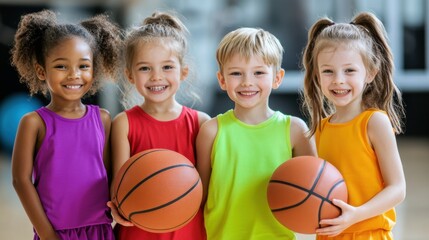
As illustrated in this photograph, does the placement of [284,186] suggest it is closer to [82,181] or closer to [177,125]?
[177,125]

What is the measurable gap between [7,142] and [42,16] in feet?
23.6

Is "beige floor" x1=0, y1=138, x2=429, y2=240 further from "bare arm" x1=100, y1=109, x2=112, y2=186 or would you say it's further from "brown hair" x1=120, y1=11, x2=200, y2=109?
"brown hair" x1=120, y1=11, x2=200, y2=109

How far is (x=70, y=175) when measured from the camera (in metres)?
2.42

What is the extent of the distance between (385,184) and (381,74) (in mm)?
481

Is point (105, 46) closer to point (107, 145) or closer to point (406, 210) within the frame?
point (107, 145)

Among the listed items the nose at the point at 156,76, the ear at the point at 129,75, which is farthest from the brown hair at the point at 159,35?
the nose at the point at 156,76

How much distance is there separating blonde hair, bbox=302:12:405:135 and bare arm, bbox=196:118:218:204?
16.1 inches

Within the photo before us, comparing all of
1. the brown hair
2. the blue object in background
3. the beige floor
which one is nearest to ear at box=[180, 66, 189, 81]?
the brown hair

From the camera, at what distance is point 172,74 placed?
2539 millimetres

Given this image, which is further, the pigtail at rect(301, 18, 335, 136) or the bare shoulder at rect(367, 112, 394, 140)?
the pigtail at rect(301, 18, 335, 136)

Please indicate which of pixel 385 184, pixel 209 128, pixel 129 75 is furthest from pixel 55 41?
pixel 385 184

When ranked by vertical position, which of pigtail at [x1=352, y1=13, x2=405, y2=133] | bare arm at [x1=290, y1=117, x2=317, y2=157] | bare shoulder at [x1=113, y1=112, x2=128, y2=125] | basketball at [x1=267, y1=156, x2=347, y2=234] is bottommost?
basketball at [x1=267, y1=156, x2=347, y2=234]

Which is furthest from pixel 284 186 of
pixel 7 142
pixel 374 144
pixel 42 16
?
pixel 7 142

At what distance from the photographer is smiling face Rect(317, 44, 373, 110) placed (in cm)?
235
